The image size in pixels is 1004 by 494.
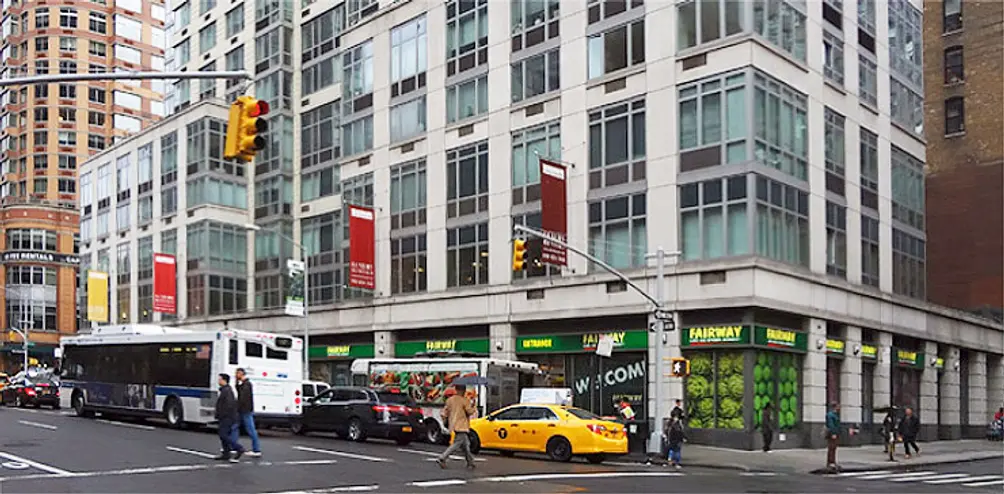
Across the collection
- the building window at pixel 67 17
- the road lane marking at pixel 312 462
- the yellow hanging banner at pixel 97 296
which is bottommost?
the road lane marking at pixel 312 462

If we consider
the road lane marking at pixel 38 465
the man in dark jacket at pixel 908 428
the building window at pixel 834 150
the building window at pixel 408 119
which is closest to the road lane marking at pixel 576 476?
the road lane marking at pixel 38 465

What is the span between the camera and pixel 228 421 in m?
20.8

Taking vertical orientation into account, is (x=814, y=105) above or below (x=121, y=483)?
above

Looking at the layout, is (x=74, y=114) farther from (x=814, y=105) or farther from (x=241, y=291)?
(x=814, y=105)

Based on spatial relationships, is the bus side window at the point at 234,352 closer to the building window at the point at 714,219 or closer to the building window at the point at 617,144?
the building window at the point at 617,144

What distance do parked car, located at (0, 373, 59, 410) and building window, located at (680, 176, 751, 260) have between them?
93.5 feet

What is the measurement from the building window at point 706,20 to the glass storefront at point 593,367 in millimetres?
10249

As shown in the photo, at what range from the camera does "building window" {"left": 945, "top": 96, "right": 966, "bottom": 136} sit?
61219 millimetres

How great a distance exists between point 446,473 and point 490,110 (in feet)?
83.6

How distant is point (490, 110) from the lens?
43938 millimetres

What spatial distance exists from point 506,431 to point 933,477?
10.4 metres

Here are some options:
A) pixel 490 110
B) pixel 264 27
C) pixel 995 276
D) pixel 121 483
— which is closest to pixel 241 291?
pixel 264 27

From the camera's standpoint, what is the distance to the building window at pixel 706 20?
35.8 meters

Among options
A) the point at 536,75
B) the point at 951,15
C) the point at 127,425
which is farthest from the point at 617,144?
the point at 951,15
